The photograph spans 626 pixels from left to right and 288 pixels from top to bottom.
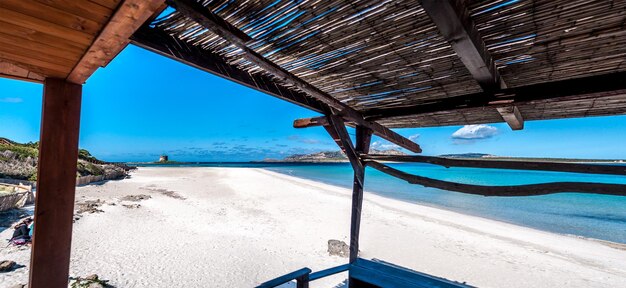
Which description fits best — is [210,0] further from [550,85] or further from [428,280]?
[428,280]

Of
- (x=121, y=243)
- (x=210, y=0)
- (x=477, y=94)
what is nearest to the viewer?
(x=210, y=0)

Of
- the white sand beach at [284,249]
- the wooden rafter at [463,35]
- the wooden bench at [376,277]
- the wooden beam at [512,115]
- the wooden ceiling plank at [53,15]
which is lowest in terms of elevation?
the white sand beach at [284,249]

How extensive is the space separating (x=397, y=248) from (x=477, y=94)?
6.37 metres

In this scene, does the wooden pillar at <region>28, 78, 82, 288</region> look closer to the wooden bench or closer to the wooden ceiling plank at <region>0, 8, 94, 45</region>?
the wooden ceiling plank at <region>0, 8, 94, 45</region>

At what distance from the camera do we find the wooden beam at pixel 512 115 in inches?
104

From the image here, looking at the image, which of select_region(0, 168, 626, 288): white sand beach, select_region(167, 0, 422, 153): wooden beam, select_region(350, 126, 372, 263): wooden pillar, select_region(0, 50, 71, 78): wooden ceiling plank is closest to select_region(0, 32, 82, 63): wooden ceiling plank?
select_region(0, 50, 71, 78): wooden ceiling plank

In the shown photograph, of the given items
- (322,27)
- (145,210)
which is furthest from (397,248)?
(145,210)

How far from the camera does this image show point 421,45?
1.81 meters

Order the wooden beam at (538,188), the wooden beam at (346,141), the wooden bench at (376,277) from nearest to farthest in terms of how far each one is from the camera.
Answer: the wooden beam at (538,188) < the wooden bench at (376,277) < the wooden beam at (346,141)

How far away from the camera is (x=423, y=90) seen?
263cm

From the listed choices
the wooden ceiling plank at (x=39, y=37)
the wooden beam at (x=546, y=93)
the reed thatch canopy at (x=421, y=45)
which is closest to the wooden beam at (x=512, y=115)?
the reed thatch canopy at (x=421, y=45)

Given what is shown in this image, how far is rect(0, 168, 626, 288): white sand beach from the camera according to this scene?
5.43 m

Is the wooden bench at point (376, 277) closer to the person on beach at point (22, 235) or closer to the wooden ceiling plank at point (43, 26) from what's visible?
the wooden ceiling plank at point (43, 26)

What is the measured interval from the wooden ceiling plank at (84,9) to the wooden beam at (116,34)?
0.04 m
